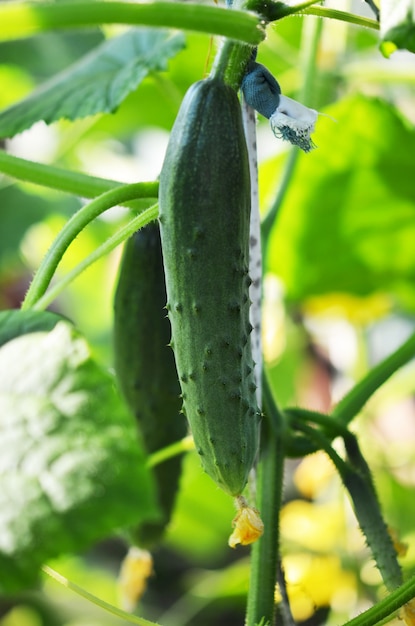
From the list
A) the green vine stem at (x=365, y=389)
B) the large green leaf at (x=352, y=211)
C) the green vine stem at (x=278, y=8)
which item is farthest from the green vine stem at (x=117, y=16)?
the large green leaf at (x=352, y=211)

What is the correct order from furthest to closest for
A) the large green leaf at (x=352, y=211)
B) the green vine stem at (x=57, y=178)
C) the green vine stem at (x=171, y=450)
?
the large green leaf at (x=352, y=211)
the green vine stem at (x=171, y=450)
the green vine stem at (x=57, y=178)

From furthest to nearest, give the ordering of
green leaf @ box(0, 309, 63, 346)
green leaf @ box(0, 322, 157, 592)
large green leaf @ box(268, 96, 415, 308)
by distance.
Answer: large green leaf @ box(268, 96, 415, 308), green leaf @ box(0, 309, 63, 346), green leaf @ box(0, 322, 157, 592)

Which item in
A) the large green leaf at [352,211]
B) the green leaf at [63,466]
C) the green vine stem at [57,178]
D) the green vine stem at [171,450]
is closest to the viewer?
the green leaf at [63,466]

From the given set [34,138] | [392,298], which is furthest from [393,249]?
[34,138]

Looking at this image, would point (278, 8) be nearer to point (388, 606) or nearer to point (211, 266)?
point (211, 266)

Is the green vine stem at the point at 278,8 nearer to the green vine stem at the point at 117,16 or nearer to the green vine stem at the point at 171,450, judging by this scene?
the green vine stem at the point at 117,16

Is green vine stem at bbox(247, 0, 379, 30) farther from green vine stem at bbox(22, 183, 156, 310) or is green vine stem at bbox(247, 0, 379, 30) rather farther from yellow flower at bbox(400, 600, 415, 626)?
yellow flower at bbox(400, 600, 415, 626)

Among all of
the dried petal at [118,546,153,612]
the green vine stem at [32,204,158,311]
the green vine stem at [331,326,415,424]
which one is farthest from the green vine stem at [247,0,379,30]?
the dried petal at [118,546,153,612]
